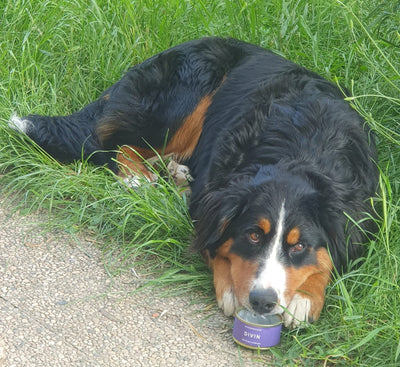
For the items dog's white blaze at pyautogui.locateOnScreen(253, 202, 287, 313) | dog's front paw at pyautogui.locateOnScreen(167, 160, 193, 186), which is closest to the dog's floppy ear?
dog's white blaze at pyautogui.locateOnScreen(253, 202, 287, 313)

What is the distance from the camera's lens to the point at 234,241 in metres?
3.44

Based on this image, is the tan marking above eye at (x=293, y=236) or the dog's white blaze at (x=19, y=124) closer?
the tan marking above eye at (x=293, y=236)

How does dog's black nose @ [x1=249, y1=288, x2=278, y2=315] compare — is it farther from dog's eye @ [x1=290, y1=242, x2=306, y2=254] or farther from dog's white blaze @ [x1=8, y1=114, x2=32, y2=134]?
dog's white blaze @ [x1=8, y1=114, x2=32, y2=134]

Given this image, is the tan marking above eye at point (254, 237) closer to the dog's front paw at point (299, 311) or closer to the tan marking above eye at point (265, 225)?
the tan marking above eye at point (265, 225)

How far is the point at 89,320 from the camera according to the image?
3365mm

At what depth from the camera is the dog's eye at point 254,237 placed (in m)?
3.34

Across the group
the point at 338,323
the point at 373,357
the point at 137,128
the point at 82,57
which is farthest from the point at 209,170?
the point at 82,57

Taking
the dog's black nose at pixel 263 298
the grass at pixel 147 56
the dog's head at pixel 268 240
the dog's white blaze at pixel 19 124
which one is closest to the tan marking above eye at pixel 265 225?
the dog's head at pixel 268 240

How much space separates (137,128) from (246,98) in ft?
2.67

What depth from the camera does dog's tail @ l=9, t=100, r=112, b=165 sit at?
4555mm

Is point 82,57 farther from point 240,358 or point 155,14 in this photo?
point 240,358

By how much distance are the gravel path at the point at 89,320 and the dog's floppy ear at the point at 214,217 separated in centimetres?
31

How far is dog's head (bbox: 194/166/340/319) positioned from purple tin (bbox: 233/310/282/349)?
0.15 feet

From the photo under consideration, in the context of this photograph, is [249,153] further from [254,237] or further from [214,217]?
[254,237]
